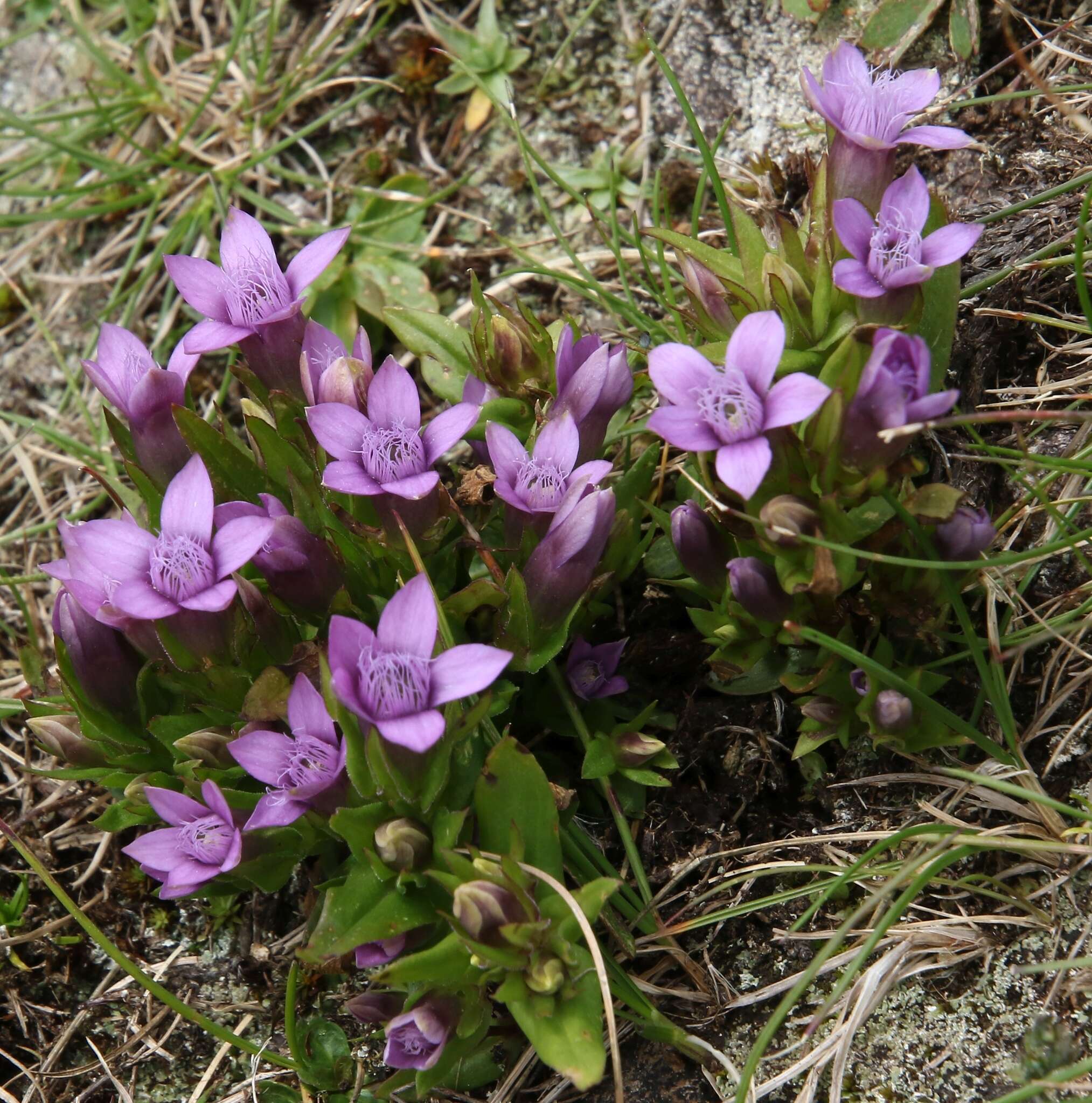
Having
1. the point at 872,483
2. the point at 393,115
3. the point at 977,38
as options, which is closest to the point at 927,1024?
the point at 872,483

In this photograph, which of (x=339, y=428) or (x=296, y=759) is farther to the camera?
(x=339, y=428)

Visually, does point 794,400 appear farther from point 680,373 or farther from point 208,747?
point 208,747

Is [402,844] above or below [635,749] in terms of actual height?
above

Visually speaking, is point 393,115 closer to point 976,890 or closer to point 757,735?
point 757,735

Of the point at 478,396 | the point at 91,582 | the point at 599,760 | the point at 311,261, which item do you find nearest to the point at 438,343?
the point at 478,396

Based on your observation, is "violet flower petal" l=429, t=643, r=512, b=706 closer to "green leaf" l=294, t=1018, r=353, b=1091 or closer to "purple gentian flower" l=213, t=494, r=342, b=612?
"purple gentian flower" l=213, t=494, r=342, b=612

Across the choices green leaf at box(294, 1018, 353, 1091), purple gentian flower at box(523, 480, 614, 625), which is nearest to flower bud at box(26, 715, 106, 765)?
green leaf at box(294, 1018, 353, 1091)
